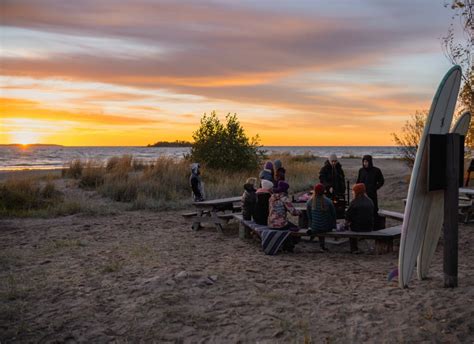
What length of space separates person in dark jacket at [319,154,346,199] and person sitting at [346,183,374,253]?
74.3 inches

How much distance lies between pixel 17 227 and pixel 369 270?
7.93 m

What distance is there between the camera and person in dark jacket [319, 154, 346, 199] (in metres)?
9.95

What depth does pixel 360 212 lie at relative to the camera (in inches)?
313

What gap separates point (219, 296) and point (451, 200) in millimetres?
2878

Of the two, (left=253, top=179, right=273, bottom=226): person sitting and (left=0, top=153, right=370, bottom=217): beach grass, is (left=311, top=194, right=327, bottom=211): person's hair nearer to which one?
(left=253, top=179, right=273, bottom=226): person sitting

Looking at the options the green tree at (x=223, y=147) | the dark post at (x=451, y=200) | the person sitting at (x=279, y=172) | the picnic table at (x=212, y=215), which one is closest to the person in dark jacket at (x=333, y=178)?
the person sitting at (x=279, y=172)

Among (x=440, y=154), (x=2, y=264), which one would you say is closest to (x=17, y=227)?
(x=2, y=264)

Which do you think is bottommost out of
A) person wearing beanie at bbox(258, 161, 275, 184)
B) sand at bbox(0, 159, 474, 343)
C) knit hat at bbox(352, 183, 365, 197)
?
sand at bbox(0, 159, 474, 343)

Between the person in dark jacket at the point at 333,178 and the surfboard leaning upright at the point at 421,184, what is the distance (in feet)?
13.7

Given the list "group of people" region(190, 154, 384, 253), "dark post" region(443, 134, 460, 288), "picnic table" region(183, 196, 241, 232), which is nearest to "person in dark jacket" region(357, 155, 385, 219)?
"group of people" region(190, 154, 384, 253)

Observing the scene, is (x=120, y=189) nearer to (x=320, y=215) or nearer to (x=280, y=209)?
(x=280, y=209)

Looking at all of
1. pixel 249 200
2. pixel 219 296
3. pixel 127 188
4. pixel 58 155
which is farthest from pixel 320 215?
pixel 58 155

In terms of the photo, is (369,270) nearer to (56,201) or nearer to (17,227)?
(17,227)

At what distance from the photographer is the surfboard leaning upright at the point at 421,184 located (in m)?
5.39
